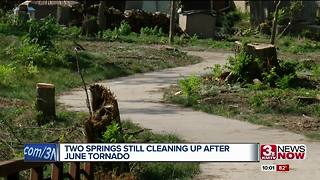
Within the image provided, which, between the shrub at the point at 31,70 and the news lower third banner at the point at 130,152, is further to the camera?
the shrub at the point at 31,70

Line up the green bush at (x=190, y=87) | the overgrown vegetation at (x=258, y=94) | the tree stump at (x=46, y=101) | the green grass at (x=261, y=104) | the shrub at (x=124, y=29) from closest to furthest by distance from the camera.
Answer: the tree stump at (x=46, y=101)
the green grass at (x=261, y=104)
the overgrown vegetation at (x=258, y=94)
the green bush at (x=190, y=87)
the shrub at (x=124, y=29)

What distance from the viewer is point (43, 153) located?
7.32 metres

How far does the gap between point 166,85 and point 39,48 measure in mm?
3962

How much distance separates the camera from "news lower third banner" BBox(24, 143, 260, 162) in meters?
7.16

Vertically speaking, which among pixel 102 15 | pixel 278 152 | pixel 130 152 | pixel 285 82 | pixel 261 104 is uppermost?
pixel 130 152

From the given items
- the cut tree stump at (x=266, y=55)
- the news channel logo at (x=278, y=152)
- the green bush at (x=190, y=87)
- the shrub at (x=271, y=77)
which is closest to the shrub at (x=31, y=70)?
the green bush at (x=190, y=87)

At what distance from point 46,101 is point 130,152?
474 cm

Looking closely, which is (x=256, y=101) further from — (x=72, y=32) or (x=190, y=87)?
(x=72, y=32)

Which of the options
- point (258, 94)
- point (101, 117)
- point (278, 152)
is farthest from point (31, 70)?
point (278, 152)

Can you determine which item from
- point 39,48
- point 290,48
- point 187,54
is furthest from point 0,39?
point 290,48

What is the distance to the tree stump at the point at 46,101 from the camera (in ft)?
38.2

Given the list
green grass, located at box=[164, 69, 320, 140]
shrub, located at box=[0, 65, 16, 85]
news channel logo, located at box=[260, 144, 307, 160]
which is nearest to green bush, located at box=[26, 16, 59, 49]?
shrub, located at box=[0, 65, 16, 85]

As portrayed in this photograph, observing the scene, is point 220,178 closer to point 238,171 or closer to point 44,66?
point 238,171

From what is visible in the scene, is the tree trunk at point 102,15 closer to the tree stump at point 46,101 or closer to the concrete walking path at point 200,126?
the concrete walking path at point 200,126
